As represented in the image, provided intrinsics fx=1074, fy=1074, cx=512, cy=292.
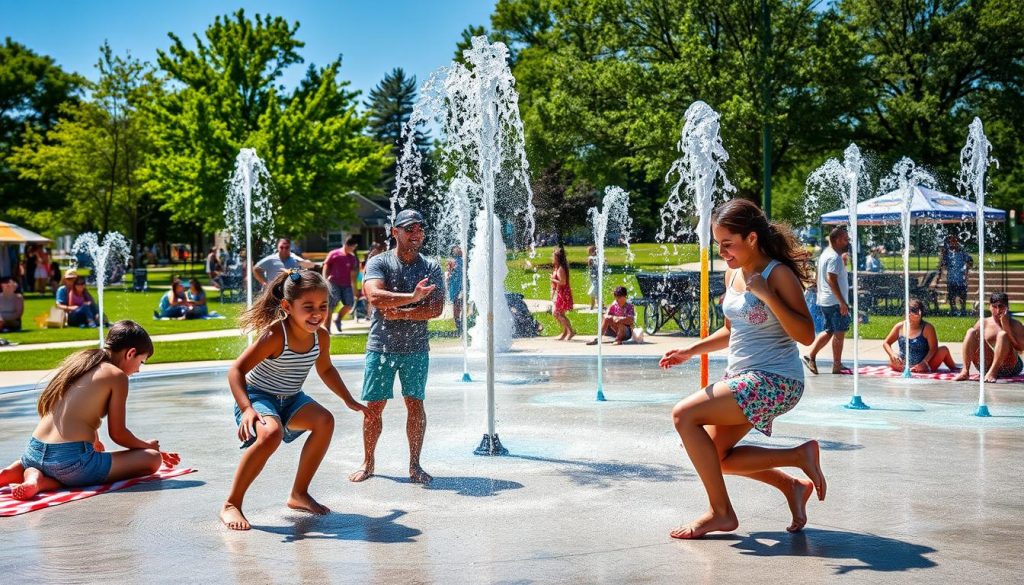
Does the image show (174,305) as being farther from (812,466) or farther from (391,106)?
(391,106)

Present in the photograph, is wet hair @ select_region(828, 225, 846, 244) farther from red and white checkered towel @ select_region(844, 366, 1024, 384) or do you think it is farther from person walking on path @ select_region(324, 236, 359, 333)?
person walking on path @ select_region(324, 236, 359, 333)

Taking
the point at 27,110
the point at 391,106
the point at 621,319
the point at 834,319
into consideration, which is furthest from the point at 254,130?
the point at 391,106

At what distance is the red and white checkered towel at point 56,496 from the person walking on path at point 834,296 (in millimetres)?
7656

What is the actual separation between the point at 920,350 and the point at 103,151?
4436cm

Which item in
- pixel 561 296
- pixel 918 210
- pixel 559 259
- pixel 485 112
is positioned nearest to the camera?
pixel 485 112

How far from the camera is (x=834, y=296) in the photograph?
12.2m

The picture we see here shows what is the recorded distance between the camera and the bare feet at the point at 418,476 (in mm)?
6703

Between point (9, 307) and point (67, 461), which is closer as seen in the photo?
point (67, 461)

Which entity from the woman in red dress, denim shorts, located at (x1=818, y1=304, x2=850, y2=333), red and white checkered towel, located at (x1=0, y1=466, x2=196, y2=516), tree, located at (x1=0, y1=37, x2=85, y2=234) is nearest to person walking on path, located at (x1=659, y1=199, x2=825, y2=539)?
red and white checkered towel, located at (x1=0, y1=466, x2=196, y2=516)

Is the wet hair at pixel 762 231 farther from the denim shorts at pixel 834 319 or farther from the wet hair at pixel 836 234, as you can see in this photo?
the denim shorts at pixel 834 319

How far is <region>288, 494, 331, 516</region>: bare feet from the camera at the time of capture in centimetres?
594

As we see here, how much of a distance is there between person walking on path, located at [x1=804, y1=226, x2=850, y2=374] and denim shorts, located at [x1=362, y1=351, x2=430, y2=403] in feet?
20.8

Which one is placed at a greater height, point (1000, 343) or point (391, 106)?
point (391, 106)

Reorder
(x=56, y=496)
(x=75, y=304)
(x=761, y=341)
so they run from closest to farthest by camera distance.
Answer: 1. (x=761, y=341)
2. (x=56, y=496)
3. (x=75, y=304)
